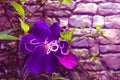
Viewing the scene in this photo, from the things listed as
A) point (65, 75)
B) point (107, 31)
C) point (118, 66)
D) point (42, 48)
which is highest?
point (42, 48)

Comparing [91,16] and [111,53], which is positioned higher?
[91,16]

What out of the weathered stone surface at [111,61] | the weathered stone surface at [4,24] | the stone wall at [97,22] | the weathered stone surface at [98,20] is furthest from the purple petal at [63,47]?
the weathered stone surface at [98,20]

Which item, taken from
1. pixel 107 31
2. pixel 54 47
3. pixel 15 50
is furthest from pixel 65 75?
pixel 107 31

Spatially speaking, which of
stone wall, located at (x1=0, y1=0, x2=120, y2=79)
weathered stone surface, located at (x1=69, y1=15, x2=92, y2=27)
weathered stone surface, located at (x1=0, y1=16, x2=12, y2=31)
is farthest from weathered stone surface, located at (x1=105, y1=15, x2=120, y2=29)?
weathered stone surface, located at (x1=0, y1=16, x2=12, y2=31)

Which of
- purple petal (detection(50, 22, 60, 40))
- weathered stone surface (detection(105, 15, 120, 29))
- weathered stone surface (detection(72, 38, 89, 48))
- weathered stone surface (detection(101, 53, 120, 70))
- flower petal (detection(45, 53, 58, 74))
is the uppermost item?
purple petal (detection(50, 22, 60, 40))

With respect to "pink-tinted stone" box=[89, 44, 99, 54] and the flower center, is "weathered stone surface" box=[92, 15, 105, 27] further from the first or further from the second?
the flower center

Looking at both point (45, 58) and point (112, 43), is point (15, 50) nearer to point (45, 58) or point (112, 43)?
point (45, 58)

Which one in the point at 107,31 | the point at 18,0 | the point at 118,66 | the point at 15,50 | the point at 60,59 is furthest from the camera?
the point at 107,31

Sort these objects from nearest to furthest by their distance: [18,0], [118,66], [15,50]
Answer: [15,50] < [18,0] < [118,66]
